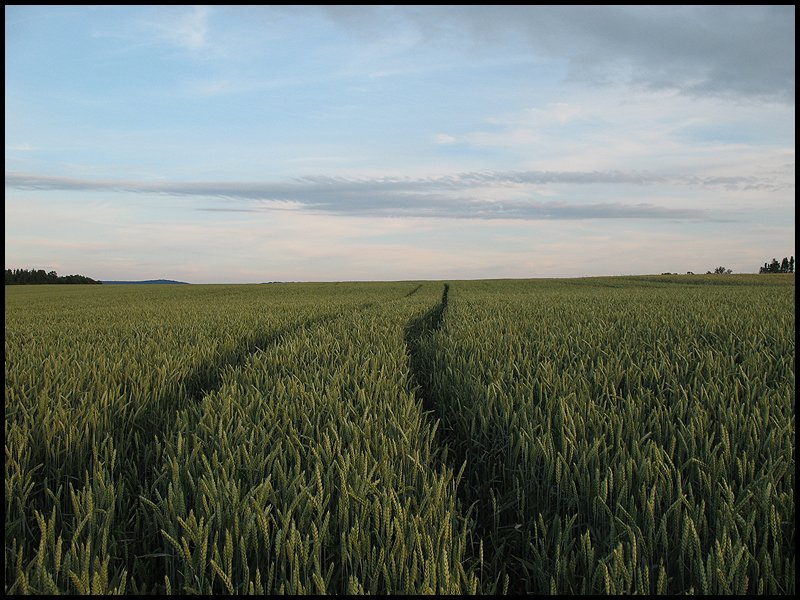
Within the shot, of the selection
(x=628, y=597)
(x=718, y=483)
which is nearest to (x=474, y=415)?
(x=718, y=483)

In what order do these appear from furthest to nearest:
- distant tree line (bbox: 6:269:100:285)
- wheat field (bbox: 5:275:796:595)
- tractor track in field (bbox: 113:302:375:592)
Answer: distant tree line (bbox: 6:269:100:285) → tractor track in field (bbox: 113:302:375:592) → wheat field (bbox: 5:275:796:595)

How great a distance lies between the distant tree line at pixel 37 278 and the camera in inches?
2953

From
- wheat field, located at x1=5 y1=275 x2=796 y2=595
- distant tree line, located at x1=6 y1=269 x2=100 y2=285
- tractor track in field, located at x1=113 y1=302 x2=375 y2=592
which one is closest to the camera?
wheat field, located at x1=5 y1=275 x2=796 y2=595

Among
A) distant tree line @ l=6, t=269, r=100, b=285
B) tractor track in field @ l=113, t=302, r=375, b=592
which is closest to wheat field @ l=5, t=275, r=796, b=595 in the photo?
tractor track in field @ l=113, t=302, r=375, b=592

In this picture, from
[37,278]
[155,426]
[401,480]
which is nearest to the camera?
[401,480]

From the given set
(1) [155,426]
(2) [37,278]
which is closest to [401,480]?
(1) [155,426]

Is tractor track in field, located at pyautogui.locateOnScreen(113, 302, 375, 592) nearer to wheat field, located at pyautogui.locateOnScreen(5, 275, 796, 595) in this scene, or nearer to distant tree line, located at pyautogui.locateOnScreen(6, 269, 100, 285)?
wheat field, located at pyautogui.locateOnScreen(5, 275, 796, 595)

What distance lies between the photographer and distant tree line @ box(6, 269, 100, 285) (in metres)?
75.0

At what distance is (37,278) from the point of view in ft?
255

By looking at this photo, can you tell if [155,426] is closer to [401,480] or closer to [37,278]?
[401,480]

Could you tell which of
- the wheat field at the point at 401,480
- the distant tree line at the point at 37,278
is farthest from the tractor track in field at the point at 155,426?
the distant tree line at the point at 37,278

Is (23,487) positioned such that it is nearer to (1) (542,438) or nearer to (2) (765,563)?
(1) (542,438)

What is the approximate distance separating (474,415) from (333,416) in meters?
0.74

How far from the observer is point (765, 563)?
55.5 inches
